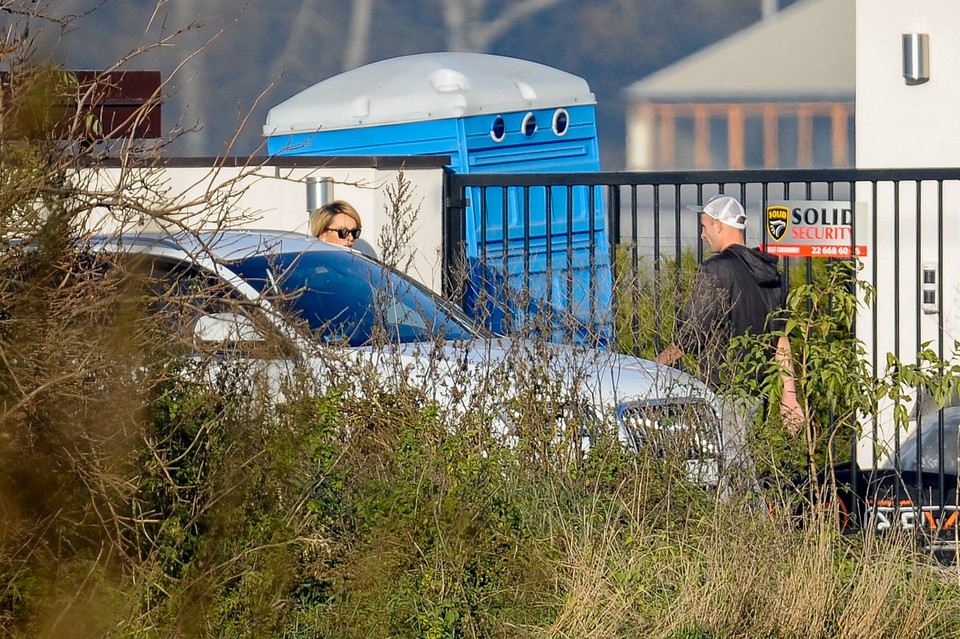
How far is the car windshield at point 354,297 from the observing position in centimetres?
593

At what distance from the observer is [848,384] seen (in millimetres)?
5648

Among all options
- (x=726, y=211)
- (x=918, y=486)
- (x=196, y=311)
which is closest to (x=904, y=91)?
(x=726, y=211)

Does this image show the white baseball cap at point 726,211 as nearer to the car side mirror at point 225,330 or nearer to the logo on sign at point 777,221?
the logo on sign at point 777,221

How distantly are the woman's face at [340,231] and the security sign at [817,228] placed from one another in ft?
7.37

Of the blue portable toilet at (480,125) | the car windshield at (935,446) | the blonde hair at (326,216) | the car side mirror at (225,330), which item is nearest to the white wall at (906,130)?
the blue portable toilet at (480,125)

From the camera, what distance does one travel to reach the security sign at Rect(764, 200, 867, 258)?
6730mm

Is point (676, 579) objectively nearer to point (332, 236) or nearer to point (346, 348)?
point (346, 348)

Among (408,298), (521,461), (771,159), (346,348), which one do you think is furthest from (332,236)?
(771,159)

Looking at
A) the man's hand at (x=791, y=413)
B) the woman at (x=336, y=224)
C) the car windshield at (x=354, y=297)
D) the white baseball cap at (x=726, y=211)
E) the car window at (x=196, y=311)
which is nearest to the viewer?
the car window at (x=196, y=311)

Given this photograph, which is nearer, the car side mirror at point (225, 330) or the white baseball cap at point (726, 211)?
the car side mirror at point (225, 330)

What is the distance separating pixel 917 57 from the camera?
34.4 feet

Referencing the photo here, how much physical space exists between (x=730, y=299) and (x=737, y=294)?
50 millimetres

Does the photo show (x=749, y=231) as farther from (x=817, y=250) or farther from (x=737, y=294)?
(x=737, y=294)

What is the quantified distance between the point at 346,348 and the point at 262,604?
149 cm
